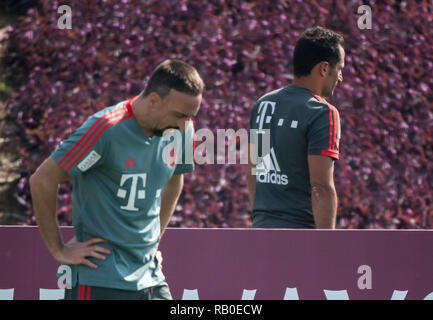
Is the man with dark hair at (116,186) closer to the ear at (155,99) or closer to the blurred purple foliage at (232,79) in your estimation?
the ear at (155,99)

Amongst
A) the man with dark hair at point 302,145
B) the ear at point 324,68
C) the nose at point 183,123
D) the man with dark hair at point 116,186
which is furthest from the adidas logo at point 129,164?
the ear at point 324,68

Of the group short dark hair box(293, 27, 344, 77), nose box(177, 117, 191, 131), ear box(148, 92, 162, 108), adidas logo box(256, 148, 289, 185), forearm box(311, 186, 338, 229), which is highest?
short dark hair box(293, 27, 344, 77)

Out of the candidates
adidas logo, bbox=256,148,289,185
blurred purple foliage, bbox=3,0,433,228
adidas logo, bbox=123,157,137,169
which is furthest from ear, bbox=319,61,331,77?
blurred purple foliage, bbox=3,0,433,228

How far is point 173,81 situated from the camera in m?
2.92

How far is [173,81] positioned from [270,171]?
98 cm

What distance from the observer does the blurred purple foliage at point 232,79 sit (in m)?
5.96

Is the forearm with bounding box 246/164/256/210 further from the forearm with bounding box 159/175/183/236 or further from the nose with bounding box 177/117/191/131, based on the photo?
the nose with bounding box 177/117/191/131

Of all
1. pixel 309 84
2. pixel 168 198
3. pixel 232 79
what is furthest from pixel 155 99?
pixel 232 79

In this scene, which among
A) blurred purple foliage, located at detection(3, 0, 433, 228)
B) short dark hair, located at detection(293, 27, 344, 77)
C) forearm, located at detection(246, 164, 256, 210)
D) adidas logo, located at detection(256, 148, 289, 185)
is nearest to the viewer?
adidas logo, located at detection(256, 148, 289, 185)

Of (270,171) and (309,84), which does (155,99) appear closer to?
(270,171)

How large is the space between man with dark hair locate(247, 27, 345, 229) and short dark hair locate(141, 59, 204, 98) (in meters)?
0.81

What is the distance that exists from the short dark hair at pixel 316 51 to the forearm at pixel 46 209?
61.3 inches

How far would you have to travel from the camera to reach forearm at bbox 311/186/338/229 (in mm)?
3480
